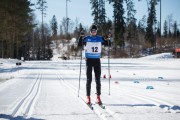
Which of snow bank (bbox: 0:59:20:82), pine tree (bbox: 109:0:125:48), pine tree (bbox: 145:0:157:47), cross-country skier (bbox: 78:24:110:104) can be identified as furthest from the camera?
pine tree (bbox: 145:0:157:47)

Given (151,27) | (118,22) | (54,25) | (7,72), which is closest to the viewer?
(7,72)

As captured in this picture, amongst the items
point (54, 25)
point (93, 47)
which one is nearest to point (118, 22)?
point (54, 25)

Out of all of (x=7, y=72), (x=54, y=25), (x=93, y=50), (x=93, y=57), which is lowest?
(x=7, y=72)

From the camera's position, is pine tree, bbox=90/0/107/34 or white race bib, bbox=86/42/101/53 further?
pine tree, bbox=90/0/107/34

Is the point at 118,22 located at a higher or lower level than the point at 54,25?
lower

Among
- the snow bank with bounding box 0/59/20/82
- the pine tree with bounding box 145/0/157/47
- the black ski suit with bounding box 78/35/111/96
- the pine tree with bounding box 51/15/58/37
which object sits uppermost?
the pine tree with bounding box 51/15/58/37

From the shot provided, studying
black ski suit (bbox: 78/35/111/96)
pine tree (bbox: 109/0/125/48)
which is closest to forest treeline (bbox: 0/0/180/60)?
pine tree (bbox: 109/0/125/48)

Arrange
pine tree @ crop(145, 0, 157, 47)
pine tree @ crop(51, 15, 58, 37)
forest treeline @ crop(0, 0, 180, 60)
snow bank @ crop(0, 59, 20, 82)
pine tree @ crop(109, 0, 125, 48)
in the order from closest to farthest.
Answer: snow bank @ crop(0, 59, 20, 82), forest treeline @ crop(0, 0, 180, 60), pine tree @ crop(109, 0, 125, 48), pine tree @ crop(145, 0, 157, 47), pine tree @ crop(51, 15, 58, 37)

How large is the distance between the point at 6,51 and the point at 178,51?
121 feet

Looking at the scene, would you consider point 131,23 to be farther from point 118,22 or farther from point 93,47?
point 93,47

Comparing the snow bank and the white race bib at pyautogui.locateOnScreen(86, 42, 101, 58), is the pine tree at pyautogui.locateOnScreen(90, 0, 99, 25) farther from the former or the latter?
the white race bib at pyautogui.locateOnScreen(86, 42, 101, 58)

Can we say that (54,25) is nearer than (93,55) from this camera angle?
No

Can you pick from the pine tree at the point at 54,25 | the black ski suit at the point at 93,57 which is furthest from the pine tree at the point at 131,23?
the black ski suit at the point at 93,57

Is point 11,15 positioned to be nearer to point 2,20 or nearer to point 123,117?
point 2,20
